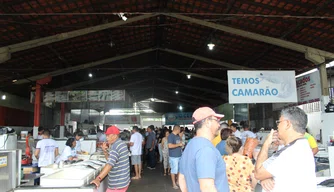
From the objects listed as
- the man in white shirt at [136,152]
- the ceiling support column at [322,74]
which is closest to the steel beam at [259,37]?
the ceiling support column at [322,74]

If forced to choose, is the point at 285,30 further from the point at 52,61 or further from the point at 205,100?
the point at 205,100

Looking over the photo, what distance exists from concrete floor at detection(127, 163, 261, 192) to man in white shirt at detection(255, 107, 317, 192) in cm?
482

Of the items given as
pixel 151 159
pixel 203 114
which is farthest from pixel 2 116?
pixel 203 114

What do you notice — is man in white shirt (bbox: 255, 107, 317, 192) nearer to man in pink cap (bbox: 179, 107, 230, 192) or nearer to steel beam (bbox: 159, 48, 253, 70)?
man in pink cap (bbox: 179, 107, 230, 192)

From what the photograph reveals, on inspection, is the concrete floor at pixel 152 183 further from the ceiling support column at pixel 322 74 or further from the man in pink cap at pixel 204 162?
the ceiling support column at pixel 322 74

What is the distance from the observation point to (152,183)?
698 centimetres

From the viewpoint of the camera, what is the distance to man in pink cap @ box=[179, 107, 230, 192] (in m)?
1.55

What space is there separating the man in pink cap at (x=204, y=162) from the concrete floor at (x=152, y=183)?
461cm

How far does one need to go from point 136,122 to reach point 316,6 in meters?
10.8

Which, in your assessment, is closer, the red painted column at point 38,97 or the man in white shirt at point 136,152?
the man in white shirt at point 136,152

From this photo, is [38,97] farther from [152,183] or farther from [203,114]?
[203,114]

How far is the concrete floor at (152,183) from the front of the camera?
6266 mm

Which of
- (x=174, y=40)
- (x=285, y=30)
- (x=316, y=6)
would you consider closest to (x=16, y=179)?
(x=316, y=6)

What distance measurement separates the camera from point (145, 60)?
14281 mm
